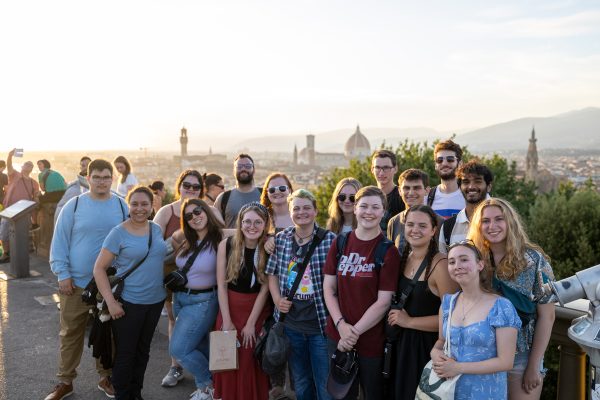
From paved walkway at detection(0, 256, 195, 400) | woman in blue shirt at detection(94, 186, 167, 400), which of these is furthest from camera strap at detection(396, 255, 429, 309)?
paved walkway at detection(0, 256, 195, 400)

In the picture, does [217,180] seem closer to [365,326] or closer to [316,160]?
[365,326]

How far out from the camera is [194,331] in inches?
145

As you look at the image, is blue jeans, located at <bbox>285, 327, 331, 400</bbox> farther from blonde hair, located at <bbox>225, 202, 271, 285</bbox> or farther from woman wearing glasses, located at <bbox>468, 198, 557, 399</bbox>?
woman wearing glasses, located at <bbox>468, 198, 557, 399</bbox>

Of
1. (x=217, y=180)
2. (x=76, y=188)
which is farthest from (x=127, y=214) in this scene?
(x=76, y=188)

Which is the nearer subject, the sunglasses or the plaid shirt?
the plaid shirt

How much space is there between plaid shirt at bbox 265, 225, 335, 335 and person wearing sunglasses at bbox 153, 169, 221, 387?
73cm

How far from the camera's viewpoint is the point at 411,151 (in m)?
21.3

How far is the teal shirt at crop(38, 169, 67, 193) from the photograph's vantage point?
331 inches

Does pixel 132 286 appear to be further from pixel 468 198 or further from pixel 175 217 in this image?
pixel 468 198

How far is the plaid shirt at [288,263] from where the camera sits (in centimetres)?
327

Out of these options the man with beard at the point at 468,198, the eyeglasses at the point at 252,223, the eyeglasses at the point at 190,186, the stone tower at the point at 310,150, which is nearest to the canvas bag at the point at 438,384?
the man with beard at the point at 468,198

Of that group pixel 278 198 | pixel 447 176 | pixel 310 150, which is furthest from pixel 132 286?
pixel 310 150

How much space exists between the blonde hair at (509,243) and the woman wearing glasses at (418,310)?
0.22 m

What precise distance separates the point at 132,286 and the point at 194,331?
0.55m
